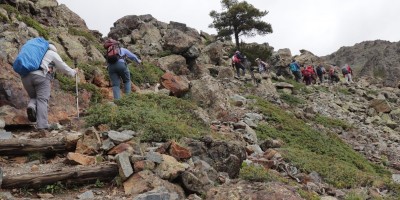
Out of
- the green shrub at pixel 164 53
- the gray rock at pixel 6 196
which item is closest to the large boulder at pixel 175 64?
A: the green shrub at pixel 164 53

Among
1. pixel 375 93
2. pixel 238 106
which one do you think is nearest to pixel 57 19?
pixel 238 106

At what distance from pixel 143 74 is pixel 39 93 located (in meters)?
9.87

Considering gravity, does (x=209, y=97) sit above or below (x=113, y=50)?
below

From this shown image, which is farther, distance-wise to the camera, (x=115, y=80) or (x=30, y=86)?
(x=115, y=80)

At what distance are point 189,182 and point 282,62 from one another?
33.1 m

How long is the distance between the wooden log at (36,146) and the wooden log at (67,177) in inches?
47.4

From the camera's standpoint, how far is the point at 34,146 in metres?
8.23

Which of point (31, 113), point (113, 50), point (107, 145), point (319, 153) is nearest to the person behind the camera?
point (107, 145)

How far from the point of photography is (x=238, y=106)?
19.5 meters

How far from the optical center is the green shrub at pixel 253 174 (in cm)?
774

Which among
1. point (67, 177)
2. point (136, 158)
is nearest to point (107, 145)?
point (136, 158)

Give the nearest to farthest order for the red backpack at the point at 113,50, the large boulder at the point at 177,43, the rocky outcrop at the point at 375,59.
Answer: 1. the red backpack at the point at 113,50
2. the large boulder at the point at 177,43
3. the rocky outcrop at the point at 375,59

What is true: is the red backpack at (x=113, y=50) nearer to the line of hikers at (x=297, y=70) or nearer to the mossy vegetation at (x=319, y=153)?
the mossy vegetation at (x=319, y=153)

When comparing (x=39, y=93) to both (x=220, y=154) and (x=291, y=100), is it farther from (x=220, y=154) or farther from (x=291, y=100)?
(x=291, y=100)
